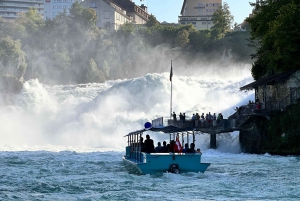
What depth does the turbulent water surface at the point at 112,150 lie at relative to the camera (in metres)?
43.2

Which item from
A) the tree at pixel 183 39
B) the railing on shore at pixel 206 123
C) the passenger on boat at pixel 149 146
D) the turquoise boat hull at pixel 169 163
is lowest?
the turquoise boat hull at pixel 169 163

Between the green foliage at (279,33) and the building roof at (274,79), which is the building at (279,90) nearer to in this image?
the building roof at (274,79)

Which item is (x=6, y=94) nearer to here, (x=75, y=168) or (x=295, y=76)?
(x=295, y=76)

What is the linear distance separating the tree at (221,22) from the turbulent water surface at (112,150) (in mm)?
22221

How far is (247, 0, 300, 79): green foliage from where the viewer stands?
74000 mm

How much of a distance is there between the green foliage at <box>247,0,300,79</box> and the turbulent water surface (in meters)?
8.66

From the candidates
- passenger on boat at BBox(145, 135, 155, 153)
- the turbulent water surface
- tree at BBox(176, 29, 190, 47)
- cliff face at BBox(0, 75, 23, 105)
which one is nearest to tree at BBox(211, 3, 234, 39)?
tree at BBox(176, 29, 190, 47)

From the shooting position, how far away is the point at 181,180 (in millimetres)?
47031

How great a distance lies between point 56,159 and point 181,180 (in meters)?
20.9

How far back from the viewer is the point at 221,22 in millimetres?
186000

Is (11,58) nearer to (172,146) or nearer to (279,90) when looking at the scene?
(279,90)

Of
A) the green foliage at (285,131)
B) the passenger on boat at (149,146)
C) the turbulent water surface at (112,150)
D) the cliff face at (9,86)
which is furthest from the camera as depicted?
the cliff face at (9,86)

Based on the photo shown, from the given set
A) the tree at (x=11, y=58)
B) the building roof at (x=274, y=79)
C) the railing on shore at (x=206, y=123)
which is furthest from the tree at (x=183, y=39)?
the railing on shore at (x=206, y=123)

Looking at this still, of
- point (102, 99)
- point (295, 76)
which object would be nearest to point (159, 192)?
point (295, 76)
